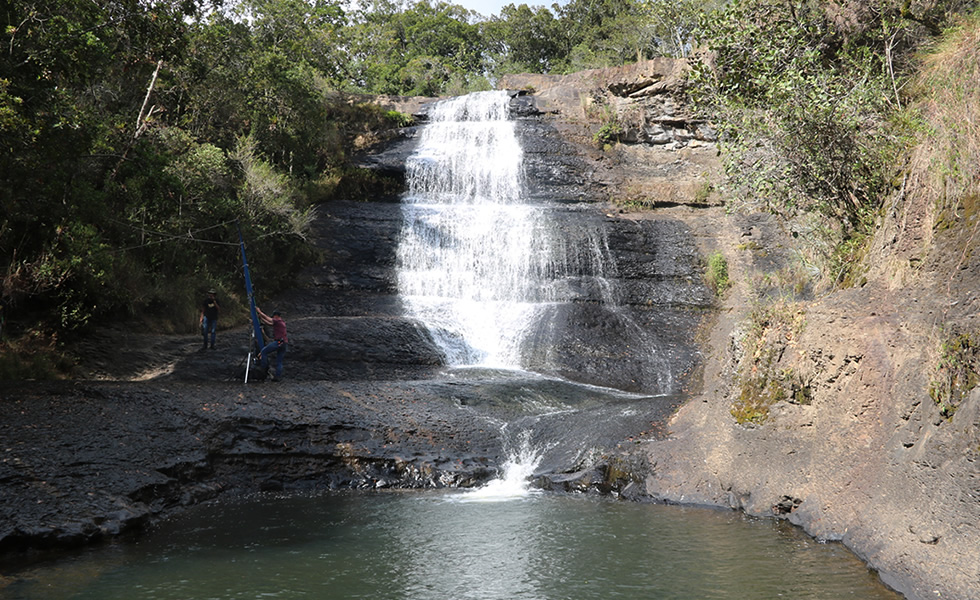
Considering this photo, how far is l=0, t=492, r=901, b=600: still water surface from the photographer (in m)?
7.62

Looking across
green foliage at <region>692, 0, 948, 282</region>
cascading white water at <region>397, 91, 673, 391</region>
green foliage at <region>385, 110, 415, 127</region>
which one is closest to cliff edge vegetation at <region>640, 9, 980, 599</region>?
green foliage at <region>692, 0, 948, 282</region>

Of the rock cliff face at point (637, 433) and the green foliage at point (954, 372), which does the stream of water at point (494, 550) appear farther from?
the green foliage at point (954, 372)

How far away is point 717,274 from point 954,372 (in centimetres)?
1762

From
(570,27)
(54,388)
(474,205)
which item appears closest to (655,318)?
(474,205)

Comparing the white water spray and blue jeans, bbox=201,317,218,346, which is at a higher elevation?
blue jeans, bbox=201,317,218,346

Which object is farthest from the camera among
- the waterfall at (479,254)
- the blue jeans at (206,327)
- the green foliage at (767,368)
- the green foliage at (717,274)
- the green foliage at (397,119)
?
the green foliage at (397,119)

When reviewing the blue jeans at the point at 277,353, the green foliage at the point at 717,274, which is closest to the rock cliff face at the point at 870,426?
the blue jeans at the point at 277,353

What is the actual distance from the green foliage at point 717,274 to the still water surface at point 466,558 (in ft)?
49.1

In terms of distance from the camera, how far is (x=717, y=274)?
2491 centimetres

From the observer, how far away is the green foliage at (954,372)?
7.37m

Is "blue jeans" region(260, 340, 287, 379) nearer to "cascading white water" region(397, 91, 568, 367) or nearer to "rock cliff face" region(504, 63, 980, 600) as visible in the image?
"cascading white water" region(397, 91, 568, 367)

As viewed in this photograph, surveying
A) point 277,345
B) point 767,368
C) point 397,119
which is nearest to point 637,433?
point 767,368

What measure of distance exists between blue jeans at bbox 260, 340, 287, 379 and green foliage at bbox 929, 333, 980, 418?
43.4ft

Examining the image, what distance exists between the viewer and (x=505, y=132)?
1324 inches
